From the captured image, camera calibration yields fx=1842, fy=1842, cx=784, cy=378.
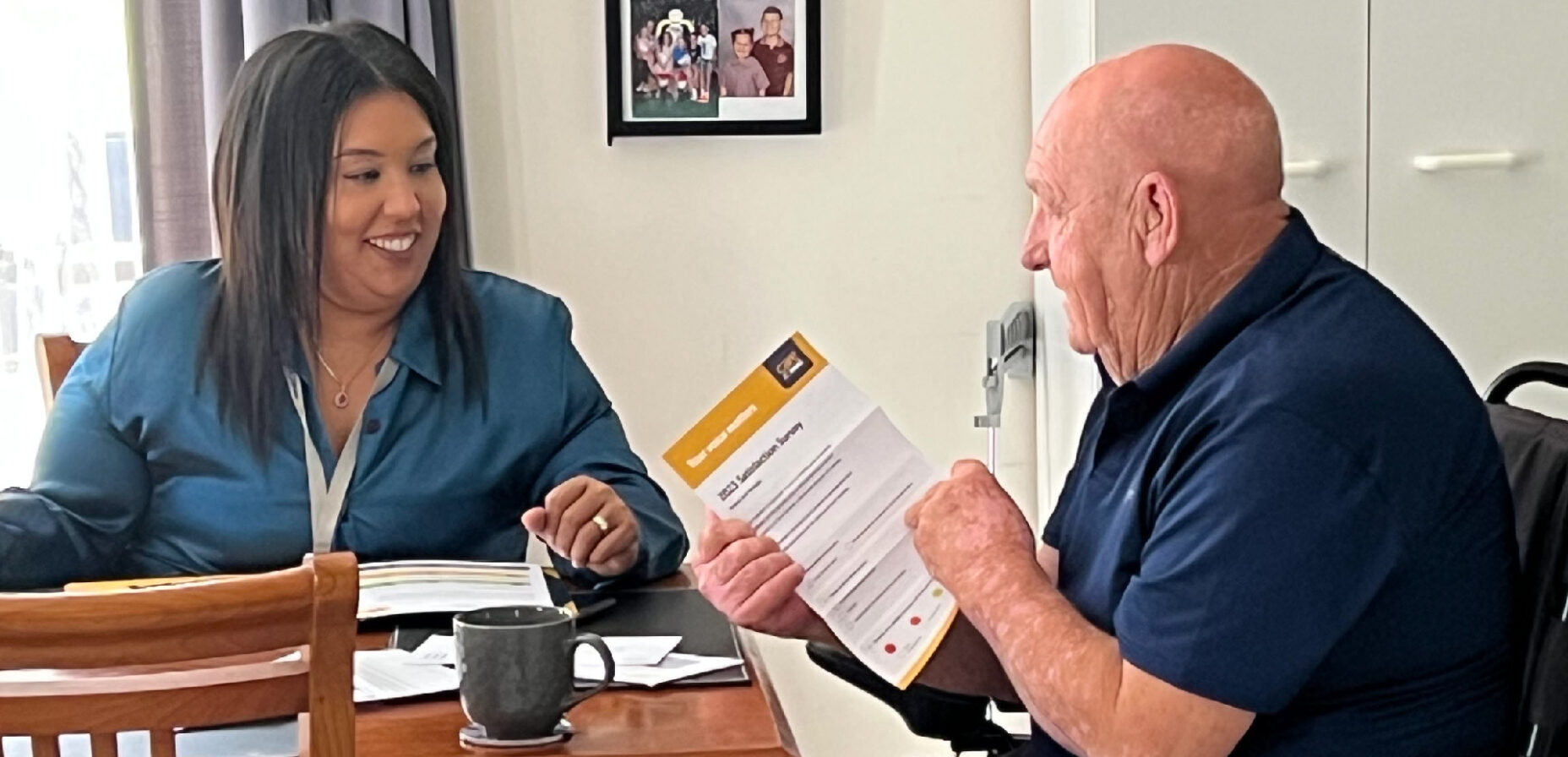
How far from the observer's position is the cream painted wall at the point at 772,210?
2883mm

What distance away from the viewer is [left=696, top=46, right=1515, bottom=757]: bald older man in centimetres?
124

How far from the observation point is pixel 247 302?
6.93 ft

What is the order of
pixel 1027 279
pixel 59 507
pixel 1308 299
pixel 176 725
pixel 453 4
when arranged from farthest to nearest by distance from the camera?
pixel 1027 279 < pixel 453 4 < pixel 59 507 < pixel 1308 299 < pixel 176 725

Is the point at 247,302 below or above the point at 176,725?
above

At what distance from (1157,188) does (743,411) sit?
37 cm

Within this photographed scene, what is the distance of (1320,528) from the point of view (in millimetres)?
1229

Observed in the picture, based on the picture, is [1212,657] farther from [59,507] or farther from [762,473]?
[59,507]

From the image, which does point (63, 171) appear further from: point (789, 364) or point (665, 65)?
point (789, 364)

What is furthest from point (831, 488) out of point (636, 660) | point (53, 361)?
point (53, 361)

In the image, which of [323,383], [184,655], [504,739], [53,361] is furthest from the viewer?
[53,361]

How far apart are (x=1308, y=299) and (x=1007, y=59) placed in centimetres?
169

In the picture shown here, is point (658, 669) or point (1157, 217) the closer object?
point (1157, 217)

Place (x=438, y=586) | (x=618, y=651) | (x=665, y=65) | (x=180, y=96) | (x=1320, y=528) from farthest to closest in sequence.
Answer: (x=665, y=65)
(x=180, y=96)
(x=438, y=586)
(x=618, y=651)
(x=1320, y=528)

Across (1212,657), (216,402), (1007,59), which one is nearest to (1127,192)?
(1212,657)
